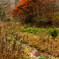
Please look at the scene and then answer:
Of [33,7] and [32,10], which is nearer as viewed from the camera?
[33,7]

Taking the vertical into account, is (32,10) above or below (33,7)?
below

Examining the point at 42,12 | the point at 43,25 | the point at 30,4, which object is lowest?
the point at 43,25

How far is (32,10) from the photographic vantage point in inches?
440

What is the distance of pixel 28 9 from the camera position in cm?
1110

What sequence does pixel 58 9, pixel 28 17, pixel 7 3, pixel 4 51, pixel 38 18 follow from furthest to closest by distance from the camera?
pixel 28 17, pixel 38 18, pixel 58 9, pixel 7 3, pixel 4 51

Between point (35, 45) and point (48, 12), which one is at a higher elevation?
point (48, 12)

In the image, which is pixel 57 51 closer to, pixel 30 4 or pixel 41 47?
pixel 41 47

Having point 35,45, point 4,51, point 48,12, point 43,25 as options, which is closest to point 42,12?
point 48,12

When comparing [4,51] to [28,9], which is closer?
[4,51]

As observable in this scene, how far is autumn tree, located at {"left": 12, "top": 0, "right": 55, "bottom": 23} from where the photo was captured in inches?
414

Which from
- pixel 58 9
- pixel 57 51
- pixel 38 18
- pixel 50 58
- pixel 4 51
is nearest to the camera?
pixel 4 51

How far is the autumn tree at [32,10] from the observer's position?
10.5 m

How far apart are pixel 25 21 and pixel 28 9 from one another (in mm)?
1126

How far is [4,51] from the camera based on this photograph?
7.40 feet
